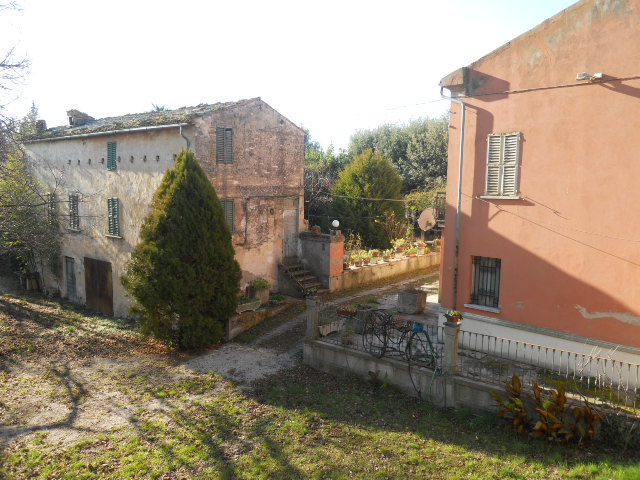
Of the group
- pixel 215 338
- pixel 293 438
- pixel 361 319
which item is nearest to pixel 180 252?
pixel 215 338

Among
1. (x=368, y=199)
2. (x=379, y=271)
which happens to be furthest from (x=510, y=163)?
(x=368, y=199)

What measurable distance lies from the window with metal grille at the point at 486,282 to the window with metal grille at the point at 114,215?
12.9 meters

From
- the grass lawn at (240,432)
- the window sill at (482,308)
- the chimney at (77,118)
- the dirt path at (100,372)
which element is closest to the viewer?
the grass lawn at (240,432)

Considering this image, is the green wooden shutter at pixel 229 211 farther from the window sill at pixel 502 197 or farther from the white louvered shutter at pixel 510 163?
the white louvered shutter at pixel 510 163

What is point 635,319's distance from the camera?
32.1 feet

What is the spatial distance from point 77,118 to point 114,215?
22.3ft

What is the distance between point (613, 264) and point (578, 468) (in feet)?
15.7

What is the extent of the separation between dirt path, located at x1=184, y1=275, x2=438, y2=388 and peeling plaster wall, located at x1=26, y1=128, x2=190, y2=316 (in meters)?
5.95

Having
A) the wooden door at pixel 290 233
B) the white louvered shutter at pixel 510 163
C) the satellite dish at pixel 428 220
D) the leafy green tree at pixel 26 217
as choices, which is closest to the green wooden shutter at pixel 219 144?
the wooden door at pixel 290 233

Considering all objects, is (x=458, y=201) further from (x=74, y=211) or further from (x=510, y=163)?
(x=74, y=211)

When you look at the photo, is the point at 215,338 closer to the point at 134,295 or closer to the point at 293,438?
the point at 134,295

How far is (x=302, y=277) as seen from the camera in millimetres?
18609

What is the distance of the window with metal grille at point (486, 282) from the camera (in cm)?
1189

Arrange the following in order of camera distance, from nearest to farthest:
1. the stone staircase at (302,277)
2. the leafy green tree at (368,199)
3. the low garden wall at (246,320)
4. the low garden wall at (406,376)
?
the low garden wall at (406,376), the low garden wall at (246,320), the stone staircase at (302,277), the leafy green tree at (368,199)
